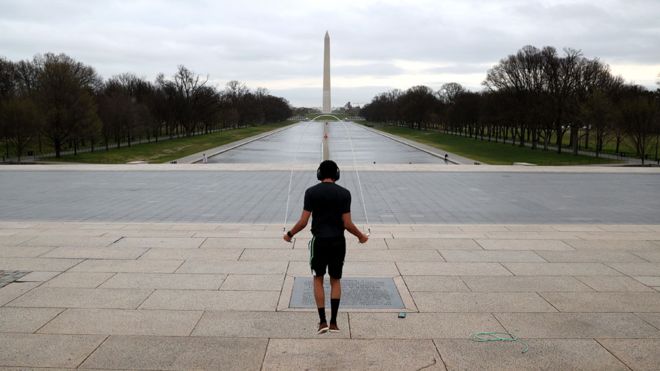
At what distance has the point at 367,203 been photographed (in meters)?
17.7

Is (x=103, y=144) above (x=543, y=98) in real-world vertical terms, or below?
below

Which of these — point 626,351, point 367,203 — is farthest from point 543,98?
point 626,351

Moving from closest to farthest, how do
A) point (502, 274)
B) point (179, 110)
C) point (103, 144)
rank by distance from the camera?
point (502, 274)
point (103, 144)
point (179, 110)

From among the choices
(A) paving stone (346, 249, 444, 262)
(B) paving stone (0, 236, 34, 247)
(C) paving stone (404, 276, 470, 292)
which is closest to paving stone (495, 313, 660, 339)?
(C) paving stone (404, 276, 470, 292)

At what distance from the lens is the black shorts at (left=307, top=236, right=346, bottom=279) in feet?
20.2

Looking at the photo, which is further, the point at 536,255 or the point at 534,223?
the point at 534,223

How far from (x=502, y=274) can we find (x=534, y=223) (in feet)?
19.9

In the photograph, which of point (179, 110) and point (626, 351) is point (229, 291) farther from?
point (179, 110)

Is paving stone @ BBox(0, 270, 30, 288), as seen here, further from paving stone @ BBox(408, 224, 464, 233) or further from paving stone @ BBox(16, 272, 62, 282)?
paving stone @ BBox(408, 224, 464, 233)

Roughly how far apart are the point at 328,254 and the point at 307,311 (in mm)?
1157

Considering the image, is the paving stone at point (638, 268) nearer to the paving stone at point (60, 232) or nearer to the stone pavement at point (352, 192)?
the stone pavement at point (352, 192)

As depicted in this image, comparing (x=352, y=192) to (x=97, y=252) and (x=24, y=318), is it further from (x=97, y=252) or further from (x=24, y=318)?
(x=24, y=318)

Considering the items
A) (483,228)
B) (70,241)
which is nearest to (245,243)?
(70,241)

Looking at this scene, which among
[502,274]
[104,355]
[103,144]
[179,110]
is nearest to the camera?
[104,355]
